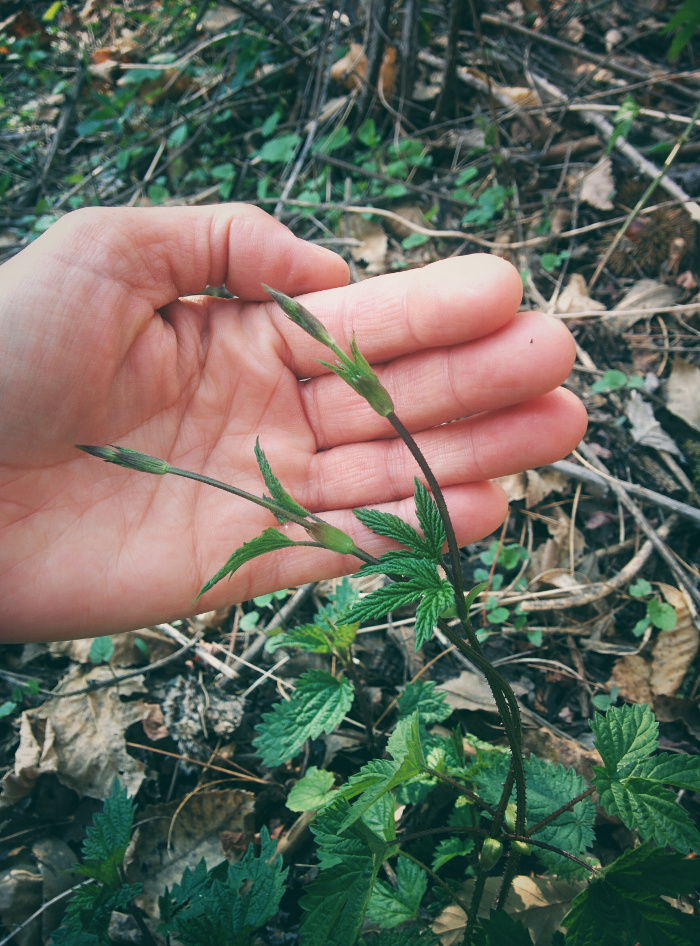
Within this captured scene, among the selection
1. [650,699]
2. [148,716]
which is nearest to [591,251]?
[650,699]

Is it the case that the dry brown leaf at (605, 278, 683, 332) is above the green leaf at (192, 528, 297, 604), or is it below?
below

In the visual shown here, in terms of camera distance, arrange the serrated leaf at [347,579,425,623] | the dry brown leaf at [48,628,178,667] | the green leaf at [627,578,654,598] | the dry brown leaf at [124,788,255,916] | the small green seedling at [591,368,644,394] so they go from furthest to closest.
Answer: the small green seedling at [591,368,644,394] → the dry brown leaf at [48,628,178,667] → the green leaf at [627,578,654,598] → the dry brown leaf at [124,788,255,916] → the serrated leaf at [347,579,425,623]

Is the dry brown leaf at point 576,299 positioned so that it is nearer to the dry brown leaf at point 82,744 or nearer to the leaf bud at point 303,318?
the leaf bud at point 303,318

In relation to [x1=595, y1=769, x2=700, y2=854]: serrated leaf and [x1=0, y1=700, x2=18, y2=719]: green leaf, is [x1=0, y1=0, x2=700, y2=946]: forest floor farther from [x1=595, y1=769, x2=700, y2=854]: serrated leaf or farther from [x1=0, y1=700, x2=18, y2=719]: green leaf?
[x1=595, y1=769, x2=700, y2=854]: serrated leaf

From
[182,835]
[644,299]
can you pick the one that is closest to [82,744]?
[182,835]

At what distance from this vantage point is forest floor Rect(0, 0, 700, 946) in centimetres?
216

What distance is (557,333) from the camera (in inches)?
70.1

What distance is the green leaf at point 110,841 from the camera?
5.51 feet

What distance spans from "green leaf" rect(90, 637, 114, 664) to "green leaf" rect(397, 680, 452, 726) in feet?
4.45

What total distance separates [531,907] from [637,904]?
0.56m

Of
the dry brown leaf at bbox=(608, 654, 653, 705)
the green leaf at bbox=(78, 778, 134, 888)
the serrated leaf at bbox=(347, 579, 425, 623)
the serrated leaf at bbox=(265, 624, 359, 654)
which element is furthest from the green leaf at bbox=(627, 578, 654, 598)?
the green leaf at bbox=(78, 778, 134, 888)

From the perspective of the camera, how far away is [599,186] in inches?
129

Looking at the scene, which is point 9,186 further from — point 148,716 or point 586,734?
point 586,734

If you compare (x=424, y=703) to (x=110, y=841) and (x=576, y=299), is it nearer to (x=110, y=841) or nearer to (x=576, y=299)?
(x=110, y=841)
